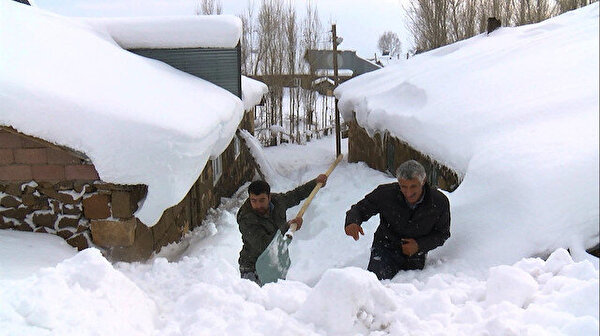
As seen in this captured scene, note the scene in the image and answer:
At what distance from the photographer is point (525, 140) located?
164cm

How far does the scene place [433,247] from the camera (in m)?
3.12

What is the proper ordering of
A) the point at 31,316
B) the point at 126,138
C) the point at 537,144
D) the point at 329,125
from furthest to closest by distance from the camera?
the point at 329,125 < the point at 126,138 < the point at 31,316 < the point at 537,144


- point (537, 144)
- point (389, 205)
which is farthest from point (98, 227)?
point (537, 144)

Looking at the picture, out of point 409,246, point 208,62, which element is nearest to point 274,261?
point 409,246

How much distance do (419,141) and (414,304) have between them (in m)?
3.22

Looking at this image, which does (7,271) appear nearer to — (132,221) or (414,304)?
(132,221)

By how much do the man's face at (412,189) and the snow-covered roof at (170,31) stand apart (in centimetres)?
602

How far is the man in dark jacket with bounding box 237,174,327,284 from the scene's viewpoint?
3457 mm

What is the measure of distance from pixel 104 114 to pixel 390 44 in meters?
46.4

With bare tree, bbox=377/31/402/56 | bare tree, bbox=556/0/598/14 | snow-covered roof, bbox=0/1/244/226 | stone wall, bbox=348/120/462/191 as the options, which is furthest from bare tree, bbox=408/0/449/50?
bare tree, bbox=377/31/402/56

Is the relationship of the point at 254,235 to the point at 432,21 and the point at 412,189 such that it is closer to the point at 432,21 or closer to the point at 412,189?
the point at 412,189

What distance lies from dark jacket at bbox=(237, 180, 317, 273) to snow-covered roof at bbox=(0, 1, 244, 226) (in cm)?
102

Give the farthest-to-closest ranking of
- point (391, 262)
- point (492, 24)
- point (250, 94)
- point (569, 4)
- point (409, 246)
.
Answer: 1. point (569, 4)
2. point (250, 94)
3. point (492, 24)
4. point (391, 262)
5. point (409, 246)

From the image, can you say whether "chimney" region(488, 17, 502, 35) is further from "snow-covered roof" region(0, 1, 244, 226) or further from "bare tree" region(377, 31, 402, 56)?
"bare tree" region(377, 31, 402, 56)
